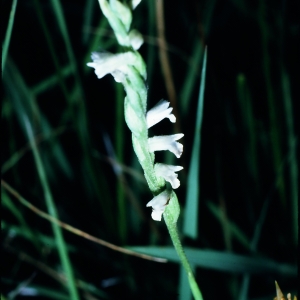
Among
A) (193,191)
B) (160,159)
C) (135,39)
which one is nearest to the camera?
(135,39)

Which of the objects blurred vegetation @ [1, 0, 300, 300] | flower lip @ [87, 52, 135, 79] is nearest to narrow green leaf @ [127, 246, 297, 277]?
blurred vegetation @ [1, 0, 300, 300]

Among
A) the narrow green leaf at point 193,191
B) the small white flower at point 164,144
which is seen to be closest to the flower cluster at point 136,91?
the small white flower at point 164,144

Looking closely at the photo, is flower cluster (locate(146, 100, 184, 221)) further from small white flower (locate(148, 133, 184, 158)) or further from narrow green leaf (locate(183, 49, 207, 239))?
narrow green leaf (locate(183, 49, 207, 239))

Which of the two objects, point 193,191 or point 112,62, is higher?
point 112,62

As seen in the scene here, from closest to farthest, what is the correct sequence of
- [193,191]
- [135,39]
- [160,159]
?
[135,39]
[193,191]
[160,159]

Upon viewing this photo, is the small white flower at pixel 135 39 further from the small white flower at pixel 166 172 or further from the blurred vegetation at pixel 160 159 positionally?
the blurred vegetation at pixel 160 159

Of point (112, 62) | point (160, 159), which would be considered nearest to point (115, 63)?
point (112, 62)

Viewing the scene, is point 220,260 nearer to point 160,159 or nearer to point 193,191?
point 193,191
